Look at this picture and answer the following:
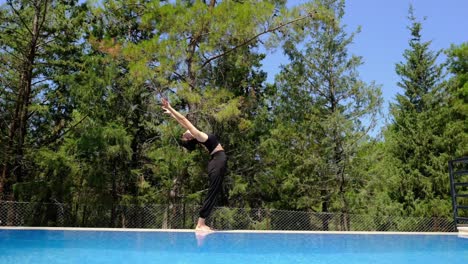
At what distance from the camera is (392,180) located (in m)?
14.1

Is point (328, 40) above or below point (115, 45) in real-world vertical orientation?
above

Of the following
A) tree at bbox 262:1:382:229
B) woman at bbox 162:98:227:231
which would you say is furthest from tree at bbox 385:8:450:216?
woman at bbox 162:98:227:231

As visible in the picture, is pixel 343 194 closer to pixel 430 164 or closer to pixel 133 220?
pixel 430 164

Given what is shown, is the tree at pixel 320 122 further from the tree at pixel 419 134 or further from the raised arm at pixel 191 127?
the raised arm at pixel 191 127

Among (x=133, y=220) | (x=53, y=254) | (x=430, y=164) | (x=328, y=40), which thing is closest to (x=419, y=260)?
(x=53, y=254)

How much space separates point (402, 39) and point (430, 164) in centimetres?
582

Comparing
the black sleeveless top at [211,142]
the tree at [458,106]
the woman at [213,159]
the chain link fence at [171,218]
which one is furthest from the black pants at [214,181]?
the tree at [458,106]

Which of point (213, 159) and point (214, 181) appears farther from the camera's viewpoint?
point (213, 159)

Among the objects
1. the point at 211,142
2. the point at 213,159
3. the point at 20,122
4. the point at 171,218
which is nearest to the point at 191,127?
the point at 211,142

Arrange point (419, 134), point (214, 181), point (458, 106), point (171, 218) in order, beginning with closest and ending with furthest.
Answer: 1. point (214, 181)
2. point (171, 218)
3. point (419, 134)
4. point (458, 106)

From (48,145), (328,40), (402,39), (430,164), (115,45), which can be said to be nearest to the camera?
(115,45)

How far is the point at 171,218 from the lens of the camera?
11.3 meters

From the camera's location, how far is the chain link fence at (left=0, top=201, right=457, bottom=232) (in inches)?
426

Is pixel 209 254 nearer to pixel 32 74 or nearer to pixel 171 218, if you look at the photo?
pixel 171 218
